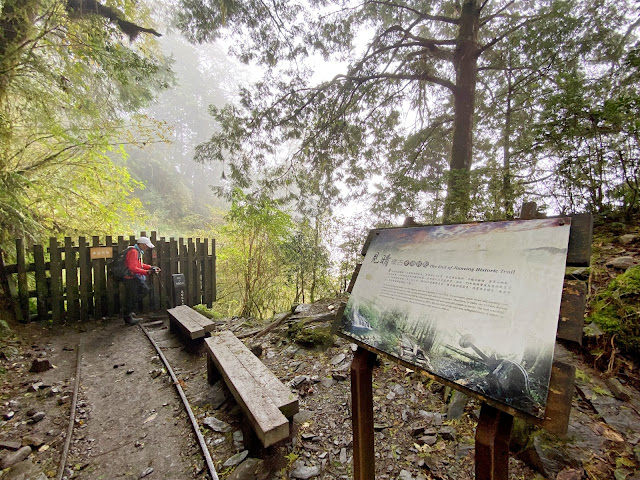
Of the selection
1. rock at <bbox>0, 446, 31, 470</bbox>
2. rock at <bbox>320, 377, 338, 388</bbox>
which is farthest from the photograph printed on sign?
rock at <bbox>0, 446, 31, 470</bbox>

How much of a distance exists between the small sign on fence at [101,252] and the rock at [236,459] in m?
5.35

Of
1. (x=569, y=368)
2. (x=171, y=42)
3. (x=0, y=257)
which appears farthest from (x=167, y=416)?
(x=171, y=42)

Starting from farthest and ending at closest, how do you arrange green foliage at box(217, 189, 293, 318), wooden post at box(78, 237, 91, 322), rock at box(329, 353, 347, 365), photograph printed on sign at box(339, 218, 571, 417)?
1. green foliage at box(217, 189, 293, 318)
2. wooden post at box(78, 237, 91, 322)
3. rock at box(329, 353, 347, 365)
4. photograph printed on sign at box(339, 218, 571, 417)

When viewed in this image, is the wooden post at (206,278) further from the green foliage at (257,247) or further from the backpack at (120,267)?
the backpack at (120,267)

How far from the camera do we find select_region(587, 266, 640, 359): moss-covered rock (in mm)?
2230

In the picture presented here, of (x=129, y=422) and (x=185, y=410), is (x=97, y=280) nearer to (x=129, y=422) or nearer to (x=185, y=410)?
(x=129, y=422)

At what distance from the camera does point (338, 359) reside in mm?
3779

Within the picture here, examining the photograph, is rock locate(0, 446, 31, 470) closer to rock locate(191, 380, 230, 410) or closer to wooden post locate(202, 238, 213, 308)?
rock locate(191, 380, 230, 410)

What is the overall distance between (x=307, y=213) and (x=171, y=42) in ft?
137

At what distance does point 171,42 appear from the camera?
34250mm

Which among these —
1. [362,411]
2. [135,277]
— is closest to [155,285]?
[135,277]

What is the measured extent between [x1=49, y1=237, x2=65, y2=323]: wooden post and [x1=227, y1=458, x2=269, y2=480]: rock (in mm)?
5441

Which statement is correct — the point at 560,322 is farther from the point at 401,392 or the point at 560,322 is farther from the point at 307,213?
the point at 307,213

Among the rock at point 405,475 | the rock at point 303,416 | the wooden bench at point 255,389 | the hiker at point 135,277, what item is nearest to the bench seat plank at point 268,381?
the wooden bench at point 255,389
